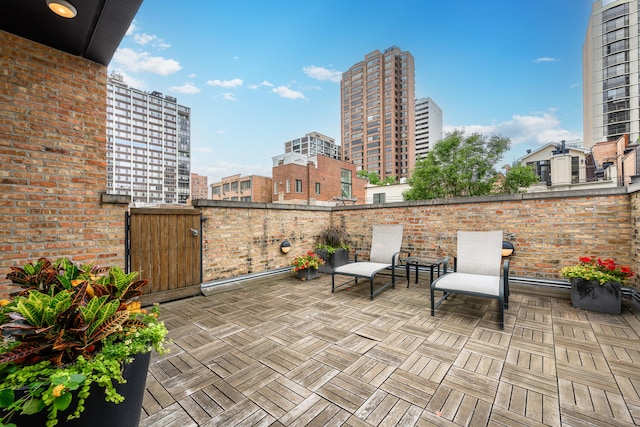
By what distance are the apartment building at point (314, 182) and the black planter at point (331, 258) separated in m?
18.5

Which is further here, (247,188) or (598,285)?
(247,188)

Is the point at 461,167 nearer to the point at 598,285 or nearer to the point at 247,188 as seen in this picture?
the point at 598,285

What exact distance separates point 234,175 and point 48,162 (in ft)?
128

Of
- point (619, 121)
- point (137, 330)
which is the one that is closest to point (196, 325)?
point (137, 330)

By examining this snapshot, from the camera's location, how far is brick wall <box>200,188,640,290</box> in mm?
3732

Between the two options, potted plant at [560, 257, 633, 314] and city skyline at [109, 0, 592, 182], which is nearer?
potted plant at [560, 257, 633, 314]

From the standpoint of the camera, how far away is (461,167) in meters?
18.2

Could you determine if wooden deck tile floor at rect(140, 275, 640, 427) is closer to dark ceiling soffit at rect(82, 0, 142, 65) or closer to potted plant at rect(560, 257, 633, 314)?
potted plant at rect(560, 257, 633, 314)

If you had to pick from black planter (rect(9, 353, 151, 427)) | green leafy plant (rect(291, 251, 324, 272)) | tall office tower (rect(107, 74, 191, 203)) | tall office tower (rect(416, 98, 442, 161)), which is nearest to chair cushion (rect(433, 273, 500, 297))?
green leafy plant (rect(291, 251, 324, 272))

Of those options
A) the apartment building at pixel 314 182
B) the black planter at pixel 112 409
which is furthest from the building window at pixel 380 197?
the black planter at pixel 112 409

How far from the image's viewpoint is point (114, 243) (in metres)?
3.26

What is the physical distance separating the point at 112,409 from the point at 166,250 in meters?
3.19

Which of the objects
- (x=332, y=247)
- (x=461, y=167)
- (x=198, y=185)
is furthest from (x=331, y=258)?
(x=198, y=185)

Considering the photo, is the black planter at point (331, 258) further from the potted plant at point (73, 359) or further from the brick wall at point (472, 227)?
the potted plant at point (73, 359)
